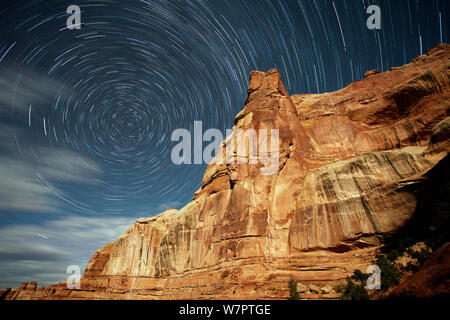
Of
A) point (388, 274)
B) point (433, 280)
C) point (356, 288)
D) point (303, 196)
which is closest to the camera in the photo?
point (433, 280)

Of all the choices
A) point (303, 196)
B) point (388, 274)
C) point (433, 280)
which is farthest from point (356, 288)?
point (303, 196)

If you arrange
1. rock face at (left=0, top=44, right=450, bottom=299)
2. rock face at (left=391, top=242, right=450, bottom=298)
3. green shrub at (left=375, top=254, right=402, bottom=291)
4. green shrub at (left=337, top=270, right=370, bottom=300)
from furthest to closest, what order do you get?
rock face at (left=0, top=44, right=450, bottom=299), green shrub at (left=375, top=254, right=402, bottom=291), green shrub at (left=337, top=270, right=370, bottom=300), rock face at (left=391, top=242, right=450, bottom=298)

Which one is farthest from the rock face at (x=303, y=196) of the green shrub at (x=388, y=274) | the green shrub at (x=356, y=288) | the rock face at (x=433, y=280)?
the rock face at (x=433, y=280)

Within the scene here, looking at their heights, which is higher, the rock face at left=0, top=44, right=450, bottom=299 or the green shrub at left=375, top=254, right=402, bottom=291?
the rock face at left=0, top=44, right=450, bottom=299

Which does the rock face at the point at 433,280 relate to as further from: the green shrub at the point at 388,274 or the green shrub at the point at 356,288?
the green shrub at the point at 388,274

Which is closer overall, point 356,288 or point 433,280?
point 433,280

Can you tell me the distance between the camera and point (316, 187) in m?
38.2

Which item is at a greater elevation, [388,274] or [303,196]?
[303,196]

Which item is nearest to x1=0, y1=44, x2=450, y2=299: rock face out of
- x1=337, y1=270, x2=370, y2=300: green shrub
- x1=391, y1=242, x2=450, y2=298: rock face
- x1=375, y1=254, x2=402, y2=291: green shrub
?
x1=337, y1=270, x2=370, y2=300: green shrub

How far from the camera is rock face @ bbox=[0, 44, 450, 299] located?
32.0 m

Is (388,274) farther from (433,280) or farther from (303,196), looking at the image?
(303,196)

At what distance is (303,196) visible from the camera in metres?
39.2

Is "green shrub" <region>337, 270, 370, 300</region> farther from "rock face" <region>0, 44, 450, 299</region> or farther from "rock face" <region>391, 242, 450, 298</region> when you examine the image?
"rock face" <region>391, 242, 450, 298</region>

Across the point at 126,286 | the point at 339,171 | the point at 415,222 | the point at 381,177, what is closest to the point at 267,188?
the point at 339,171
